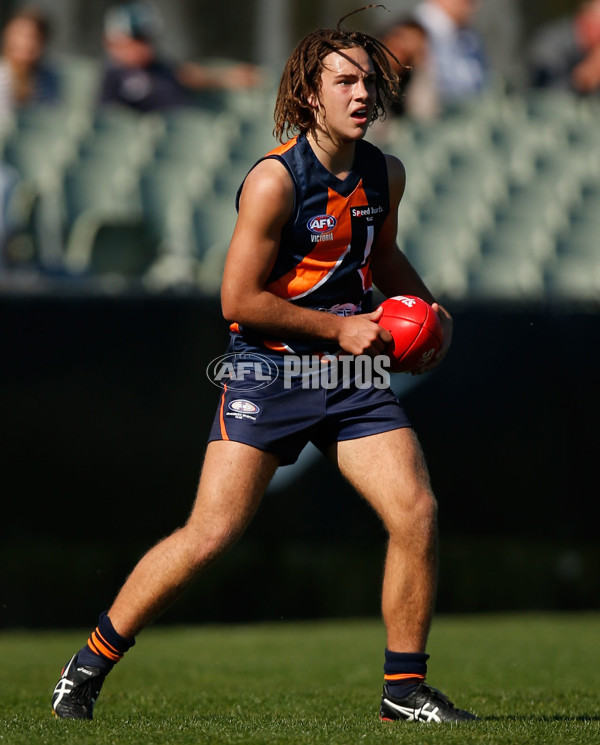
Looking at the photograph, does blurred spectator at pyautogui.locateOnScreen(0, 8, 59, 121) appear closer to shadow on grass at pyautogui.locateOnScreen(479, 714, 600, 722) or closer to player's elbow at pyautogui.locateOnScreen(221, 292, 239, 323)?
player's elbow at pyautogui.locateOnScreen(221, 292, 239, 323)

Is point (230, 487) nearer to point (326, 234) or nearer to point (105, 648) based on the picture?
point (105, 648)

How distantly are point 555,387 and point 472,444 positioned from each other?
699mm

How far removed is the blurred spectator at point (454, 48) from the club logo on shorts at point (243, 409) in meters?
7.95

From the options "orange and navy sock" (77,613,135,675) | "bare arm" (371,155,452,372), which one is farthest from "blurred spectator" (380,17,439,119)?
"orange and navy sock" (77,613,135,675)

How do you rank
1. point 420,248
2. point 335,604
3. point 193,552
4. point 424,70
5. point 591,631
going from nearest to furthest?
point 193,552, point 591,631, point 335,604, point 420,248, point 424,70

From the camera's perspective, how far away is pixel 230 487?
14.2ft

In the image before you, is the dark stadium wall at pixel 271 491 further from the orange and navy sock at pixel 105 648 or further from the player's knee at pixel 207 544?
the player's knee at pixel 207 544

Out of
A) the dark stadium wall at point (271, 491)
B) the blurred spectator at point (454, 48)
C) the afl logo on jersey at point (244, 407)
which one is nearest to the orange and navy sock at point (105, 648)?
the afl logo on jersey at point (244, 407)

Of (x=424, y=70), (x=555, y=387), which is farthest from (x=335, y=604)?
(x=424, y=70)

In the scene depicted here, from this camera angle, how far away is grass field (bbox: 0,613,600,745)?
3.99 meters

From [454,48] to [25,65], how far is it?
4.02m

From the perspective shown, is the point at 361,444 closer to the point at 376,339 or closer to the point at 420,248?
the point at 376,339

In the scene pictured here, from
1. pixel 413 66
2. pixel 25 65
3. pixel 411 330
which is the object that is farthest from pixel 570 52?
pixel 411 330

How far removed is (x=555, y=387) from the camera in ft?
27.5
